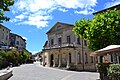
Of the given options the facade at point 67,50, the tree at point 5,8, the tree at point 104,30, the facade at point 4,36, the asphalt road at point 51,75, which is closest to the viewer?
the tree at point 5,8

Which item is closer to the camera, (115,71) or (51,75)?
(115,71)

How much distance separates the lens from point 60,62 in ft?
146

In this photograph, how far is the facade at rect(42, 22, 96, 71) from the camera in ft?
138

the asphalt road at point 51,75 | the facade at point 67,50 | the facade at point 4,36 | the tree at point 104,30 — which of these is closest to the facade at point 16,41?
the facade at point 4,36

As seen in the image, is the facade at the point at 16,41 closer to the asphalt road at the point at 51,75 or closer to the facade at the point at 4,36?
the facade at the point at 4,36

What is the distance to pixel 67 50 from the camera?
42094 mm

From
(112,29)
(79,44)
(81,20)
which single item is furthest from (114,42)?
(79,44)

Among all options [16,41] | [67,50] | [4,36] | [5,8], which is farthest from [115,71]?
[16,41]

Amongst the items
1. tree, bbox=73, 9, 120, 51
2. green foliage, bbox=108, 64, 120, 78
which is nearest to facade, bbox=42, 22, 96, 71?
tree, bbox=73, 9, 120, 51

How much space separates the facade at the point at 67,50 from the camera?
138ft

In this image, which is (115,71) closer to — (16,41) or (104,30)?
(104,30)

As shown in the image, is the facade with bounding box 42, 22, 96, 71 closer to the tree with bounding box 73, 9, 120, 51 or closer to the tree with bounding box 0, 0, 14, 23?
the tree with bounding box 73, 9, 120, 51

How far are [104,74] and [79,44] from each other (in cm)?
2648

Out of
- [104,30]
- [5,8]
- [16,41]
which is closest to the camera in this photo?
[5,8]
